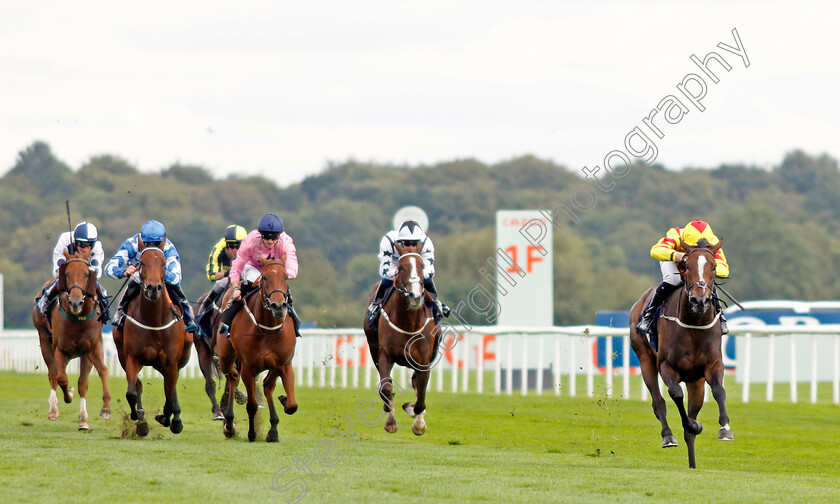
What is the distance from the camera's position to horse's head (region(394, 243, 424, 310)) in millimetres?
11172

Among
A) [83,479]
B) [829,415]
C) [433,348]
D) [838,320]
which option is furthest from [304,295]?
[83,479]

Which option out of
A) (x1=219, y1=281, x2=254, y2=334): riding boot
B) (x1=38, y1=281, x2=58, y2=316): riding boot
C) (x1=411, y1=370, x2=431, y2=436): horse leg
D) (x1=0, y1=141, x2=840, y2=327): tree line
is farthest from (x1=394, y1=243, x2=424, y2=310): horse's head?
(x1=0, y1=141, x2=840, y2=327): tree line

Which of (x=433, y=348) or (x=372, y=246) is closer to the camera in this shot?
(x=433, y=348)

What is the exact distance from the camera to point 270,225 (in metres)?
11.7

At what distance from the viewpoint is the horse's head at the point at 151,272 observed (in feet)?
37.6

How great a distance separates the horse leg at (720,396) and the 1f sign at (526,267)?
11806mm

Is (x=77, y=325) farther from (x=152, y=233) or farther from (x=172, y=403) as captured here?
(x=152, y=233)

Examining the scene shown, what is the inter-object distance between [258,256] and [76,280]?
224 centimetres

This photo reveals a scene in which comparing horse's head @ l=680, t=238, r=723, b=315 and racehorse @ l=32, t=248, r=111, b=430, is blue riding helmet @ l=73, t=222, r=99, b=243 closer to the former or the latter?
racehorse @ l=32, t=248, r=111, b=430

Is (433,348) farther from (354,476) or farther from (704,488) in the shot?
(704,488)

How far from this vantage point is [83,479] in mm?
8789

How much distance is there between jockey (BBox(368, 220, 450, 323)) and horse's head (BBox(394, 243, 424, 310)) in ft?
0.42

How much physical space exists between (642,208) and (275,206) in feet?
71.2

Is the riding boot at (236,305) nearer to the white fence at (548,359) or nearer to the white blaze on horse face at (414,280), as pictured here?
the white blaze on horse face at (414,280)
